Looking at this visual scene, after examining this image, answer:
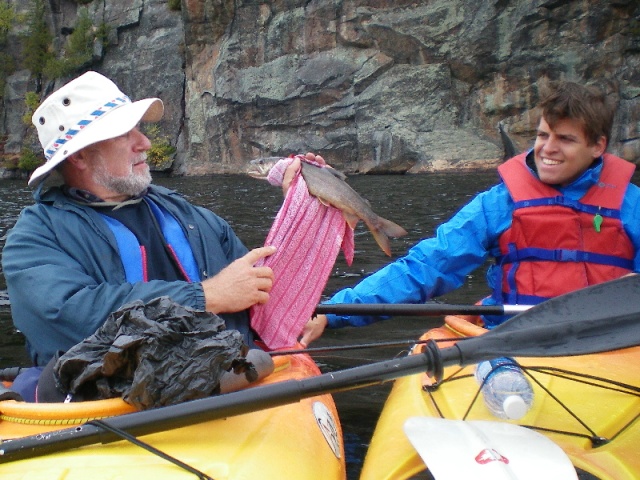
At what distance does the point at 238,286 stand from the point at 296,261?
491 mm

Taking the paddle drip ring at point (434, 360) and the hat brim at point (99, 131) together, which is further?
the hat brim at point (99, 131)

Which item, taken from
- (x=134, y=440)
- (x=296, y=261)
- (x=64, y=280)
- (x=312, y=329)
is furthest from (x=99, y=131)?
(x=312, y=329)

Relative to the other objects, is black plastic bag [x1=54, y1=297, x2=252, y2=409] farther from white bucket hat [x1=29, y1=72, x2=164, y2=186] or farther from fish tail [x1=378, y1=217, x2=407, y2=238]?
fish tail [x1=378, y1=217, x2=407, y2=238]

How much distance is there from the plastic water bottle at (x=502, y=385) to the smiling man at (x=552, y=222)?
0.92m

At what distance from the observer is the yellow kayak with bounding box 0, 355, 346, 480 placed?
1.80 metres

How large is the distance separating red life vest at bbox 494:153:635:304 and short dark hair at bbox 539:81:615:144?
24cm

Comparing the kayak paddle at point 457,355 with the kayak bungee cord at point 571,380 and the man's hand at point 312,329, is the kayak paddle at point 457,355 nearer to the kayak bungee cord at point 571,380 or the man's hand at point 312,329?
the kayak bungee cord at point 571,380

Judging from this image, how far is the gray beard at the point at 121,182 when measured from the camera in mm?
2680

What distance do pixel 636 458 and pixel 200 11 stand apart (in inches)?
1319

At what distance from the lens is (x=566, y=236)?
3.22m

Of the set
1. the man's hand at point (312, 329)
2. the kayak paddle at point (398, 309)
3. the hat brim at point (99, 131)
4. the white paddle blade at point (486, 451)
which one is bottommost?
the man's hand at point (312, 329)

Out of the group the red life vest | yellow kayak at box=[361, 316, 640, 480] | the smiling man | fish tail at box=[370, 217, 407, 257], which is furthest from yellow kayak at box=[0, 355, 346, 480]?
the red life vest

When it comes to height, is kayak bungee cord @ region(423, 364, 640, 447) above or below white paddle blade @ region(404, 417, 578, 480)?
below

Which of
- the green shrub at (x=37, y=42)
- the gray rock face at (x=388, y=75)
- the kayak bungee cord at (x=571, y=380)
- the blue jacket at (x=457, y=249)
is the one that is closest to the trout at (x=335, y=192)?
the blue jacket at (x=457, y=249)
